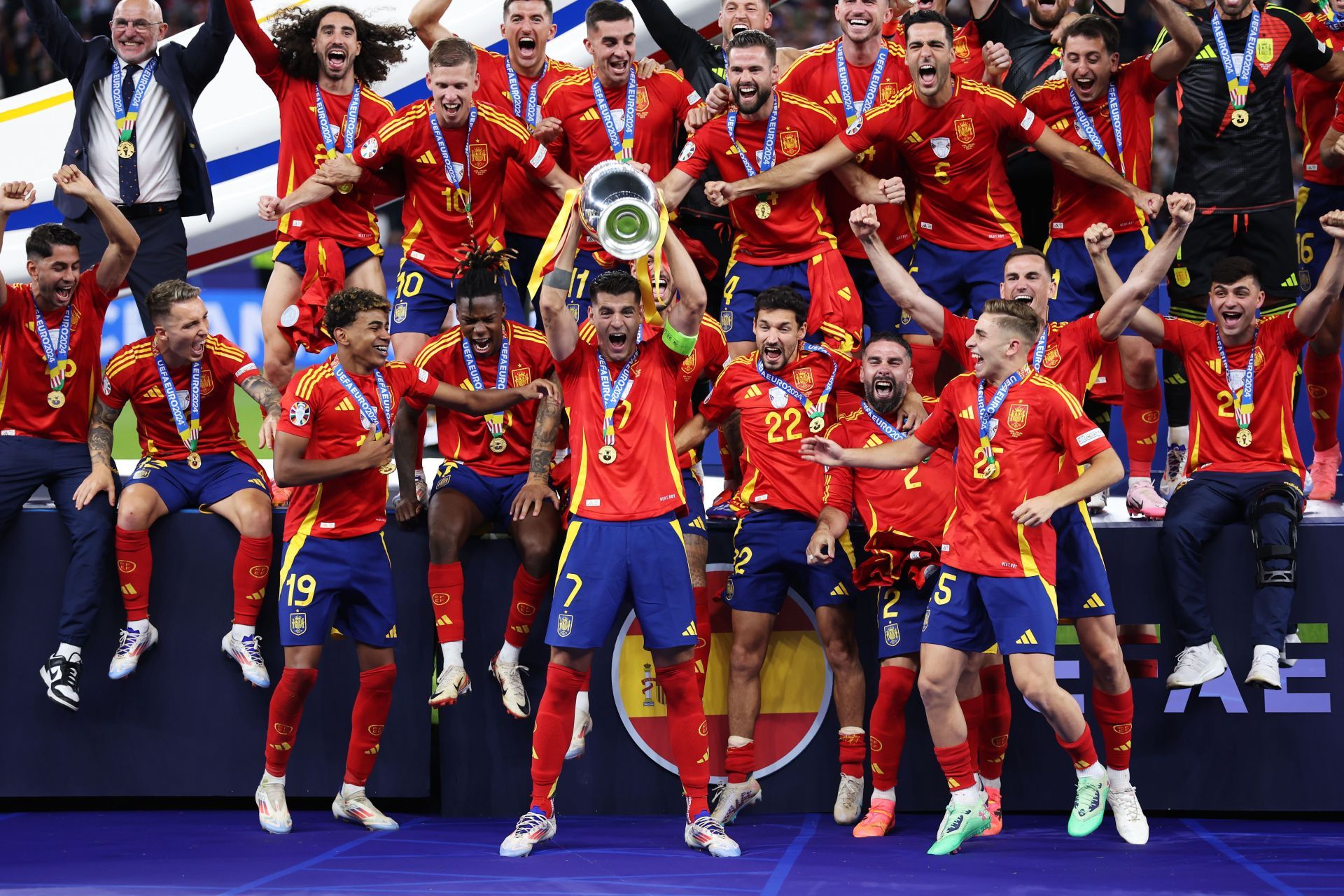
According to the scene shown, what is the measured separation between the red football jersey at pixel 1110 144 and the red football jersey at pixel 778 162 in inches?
46.4

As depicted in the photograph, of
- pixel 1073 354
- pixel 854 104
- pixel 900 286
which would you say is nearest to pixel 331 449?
pixel 900 286

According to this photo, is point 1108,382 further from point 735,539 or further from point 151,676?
point 151,676

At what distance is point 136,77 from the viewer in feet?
26.2

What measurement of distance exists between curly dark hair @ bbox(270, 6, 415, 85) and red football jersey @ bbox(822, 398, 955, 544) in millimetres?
3579

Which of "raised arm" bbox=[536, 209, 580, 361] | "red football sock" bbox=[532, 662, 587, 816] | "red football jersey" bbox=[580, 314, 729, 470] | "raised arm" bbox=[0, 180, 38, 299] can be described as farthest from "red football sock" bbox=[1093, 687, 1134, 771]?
"raised arm" bbox=[0, 180, 38, 299]

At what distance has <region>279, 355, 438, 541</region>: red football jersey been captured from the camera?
629 centimetres

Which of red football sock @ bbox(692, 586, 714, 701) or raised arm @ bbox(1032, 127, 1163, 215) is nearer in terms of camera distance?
red football sock @ bbox(692, 586, 714, 701)

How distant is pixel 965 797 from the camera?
233 inches

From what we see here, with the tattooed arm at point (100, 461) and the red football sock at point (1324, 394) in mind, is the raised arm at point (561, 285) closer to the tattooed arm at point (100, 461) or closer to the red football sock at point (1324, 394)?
the tattooed arm at point (100, 461)

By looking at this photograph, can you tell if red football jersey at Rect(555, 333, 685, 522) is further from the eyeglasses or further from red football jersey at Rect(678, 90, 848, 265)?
the eyeglasses

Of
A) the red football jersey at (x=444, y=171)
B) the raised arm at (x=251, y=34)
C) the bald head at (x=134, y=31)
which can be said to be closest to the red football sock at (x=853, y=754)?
the red football jersey at (x=444, y=171)

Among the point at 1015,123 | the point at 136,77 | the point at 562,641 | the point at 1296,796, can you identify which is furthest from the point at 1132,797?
the point at 136,77

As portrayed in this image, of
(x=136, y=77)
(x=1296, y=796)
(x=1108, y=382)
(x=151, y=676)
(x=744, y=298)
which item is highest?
(x=136, y=77)

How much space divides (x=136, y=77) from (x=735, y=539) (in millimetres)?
4252
